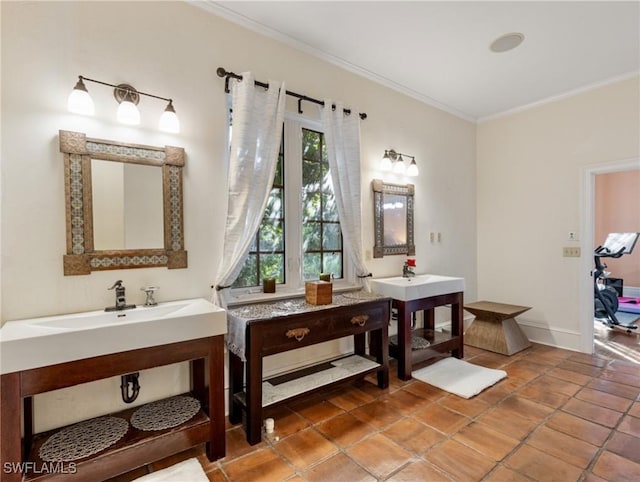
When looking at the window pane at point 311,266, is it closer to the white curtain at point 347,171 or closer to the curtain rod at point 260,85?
the white curtain at point 347,171

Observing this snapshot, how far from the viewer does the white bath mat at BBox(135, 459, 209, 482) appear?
1.73 m

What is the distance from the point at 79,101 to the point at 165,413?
72.6 inches

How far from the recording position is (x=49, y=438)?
1706mm

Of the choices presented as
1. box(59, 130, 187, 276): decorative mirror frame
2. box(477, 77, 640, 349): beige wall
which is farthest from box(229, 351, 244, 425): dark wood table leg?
box(477, 77, 640, 349): beige wall

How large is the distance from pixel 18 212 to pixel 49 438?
1201 millimetres

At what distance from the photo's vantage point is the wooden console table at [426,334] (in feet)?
9.64

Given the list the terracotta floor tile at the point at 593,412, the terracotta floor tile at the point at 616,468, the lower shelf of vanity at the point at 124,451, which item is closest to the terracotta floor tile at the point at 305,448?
the lower shelf of vanity at the point at 124,451

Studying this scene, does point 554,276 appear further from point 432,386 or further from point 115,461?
point 115,461

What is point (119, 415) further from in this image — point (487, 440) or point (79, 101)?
point (487, 440)

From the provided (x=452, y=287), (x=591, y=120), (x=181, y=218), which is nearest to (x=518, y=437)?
(x=452, y=287)

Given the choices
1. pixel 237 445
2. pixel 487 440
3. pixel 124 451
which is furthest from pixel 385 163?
pixel 124 451

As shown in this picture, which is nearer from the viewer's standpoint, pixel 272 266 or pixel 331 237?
pixel 272 266

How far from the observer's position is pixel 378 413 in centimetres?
240

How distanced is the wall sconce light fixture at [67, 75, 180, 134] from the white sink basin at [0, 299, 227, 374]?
1.14 meters
